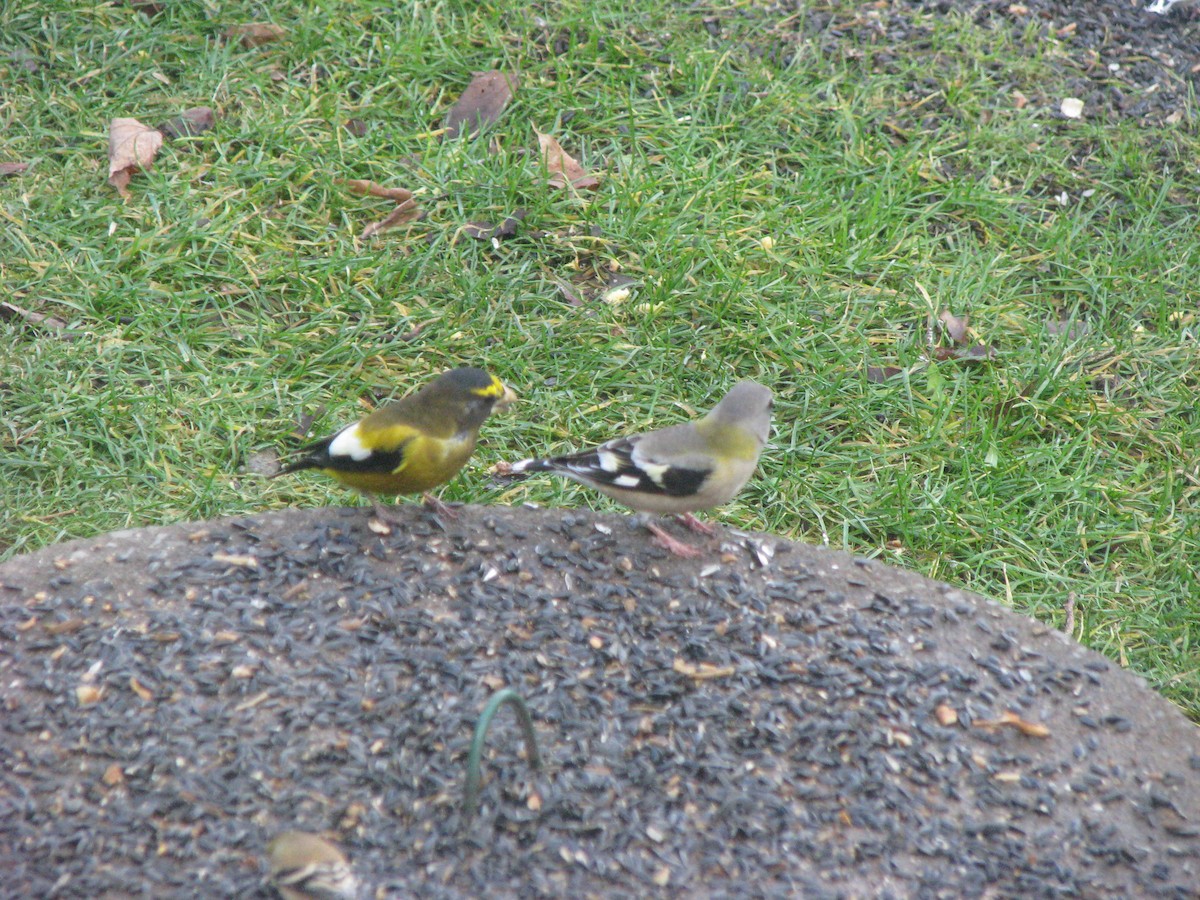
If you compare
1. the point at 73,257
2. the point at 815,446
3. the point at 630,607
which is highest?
the point at 630,607

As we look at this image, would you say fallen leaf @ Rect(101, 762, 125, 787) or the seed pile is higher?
the seed pile

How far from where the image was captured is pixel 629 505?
14.0 ft

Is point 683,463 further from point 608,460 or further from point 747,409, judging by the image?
point 747,409

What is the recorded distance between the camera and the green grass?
16.6 feet

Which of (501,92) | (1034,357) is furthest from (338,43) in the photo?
(1034,357)

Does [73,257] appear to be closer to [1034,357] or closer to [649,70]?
[649,70]

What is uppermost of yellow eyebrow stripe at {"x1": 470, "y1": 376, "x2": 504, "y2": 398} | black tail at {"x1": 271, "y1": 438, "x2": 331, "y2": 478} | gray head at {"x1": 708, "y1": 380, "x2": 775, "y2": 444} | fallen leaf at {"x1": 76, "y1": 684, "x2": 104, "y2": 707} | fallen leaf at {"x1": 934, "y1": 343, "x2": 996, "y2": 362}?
gray head at {"x1": 708, "y1": 380, "x2": 775, "y2": 444}

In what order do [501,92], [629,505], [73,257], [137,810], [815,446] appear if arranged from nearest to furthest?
[137,810], [629,505], [815,446], [73,257], [501,92]

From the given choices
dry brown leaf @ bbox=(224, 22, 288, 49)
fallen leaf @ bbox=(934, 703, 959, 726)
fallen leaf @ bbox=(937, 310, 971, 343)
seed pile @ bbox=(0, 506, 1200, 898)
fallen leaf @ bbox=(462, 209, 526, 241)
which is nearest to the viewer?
seed pile @ bbox=(0, 506, 1200, 898)

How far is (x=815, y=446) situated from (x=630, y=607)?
1982 mm

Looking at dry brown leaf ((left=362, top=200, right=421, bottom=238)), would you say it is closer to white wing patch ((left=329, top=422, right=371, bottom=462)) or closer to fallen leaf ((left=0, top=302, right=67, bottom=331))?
fallen leaf ((left=0, top=302, right=67, bottom=331))

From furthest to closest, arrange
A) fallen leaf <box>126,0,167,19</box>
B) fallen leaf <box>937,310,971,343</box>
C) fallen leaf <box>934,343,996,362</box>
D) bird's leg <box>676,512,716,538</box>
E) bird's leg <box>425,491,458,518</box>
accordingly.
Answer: fallen leaf <box>126,0,167,19</box> < fallen leaf <box>937,310,971,343</box> < fallen leaf <box>934,343,996,362</box> < bird's leg <box>676,512,716,538</box> < bird's leg <box>425,491,458,518</box>

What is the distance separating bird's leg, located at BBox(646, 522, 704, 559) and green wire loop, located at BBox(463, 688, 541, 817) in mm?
1045

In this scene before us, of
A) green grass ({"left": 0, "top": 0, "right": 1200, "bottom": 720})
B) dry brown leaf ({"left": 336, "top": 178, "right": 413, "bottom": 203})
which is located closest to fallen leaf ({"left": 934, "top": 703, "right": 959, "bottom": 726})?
green grass ({"left": 0, "top": 0, "right": 1200, "bottom": 720})
